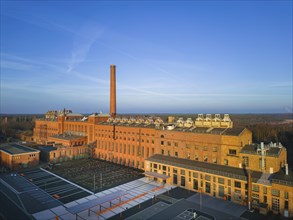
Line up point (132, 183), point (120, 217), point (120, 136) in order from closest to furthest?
point (120, 217)
point (132, 183)
point (120, 136)

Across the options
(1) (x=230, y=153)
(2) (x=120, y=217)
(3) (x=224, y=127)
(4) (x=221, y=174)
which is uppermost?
(3) (x=224, y=127)

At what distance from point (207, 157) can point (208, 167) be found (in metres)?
3.98

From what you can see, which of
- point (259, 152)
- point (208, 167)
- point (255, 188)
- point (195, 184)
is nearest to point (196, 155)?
point (208, 167)

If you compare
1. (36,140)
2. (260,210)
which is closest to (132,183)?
(260,210)

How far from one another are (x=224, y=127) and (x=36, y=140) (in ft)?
310

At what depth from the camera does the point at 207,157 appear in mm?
48562

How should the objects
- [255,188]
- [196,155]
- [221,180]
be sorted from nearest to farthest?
[255,188]
[221,180]
[196,155]

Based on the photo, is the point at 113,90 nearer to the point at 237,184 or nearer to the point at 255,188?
the point at 237,184

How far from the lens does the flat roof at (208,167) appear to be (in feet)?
130

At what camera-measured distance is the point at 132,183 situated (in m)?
49.9

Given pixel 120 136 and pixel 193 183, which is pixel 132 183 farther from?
pixel 120 136

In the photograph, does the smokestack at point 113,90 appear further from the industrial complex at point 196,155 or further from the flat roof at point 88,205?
the flat roof at point 88,205

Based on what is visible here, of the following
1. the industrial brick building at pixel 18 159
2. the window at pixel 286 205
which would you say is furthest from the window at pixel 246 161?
the industrial brick building at pixel 18 159

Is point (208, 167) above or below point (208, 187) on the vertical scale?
above
